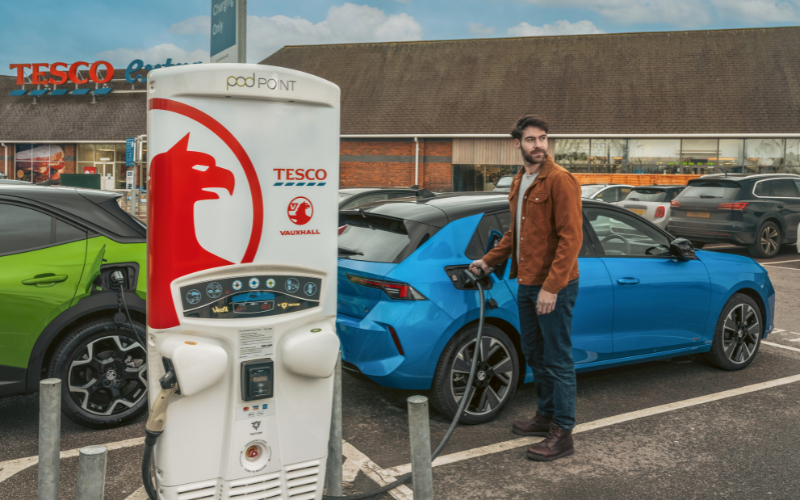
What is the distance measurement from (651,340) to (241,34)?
3600mm

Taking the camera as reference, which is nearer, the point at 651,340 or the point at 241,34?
the point at 241,34

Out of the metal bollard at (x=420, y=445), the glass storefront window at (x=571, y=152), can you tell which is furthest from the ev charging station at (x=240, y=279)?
the glass storefront window at (x=571, y=152)

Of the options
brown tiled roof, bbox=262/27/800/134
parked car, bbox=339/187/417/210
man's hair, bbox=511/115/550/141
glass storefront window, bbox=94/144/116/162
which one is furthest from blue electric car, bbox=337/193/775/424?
glass storefront window, bbox=94/144/116/162

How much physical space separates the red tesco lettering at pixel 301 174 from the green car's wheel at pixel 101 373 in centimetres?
192

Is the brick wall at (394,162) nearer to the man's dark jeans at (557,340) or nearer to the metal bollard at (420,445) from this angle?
the man's dark jeans at (557,340)

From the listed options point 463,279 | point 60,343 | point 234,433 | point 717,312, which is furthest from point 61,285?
point 717,312

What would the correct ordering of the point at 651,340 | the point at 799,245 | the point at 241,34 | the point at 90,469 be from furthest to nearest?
the point at 799,245 < the point at 651,340 < the point at 241,34 < the point at 90,469

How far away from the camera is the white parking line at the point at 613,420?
392 cm

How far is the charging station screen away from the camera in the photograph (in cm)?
277

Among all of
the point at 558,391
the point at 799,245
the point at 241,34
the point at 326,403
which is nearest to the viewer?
the point at 326,403

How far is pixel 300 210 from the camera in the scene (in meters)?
2.96

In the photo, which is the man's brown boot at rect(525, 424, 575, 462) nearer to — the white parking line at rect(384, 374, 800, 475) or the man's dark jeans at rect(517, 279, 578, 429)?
the man's dark jeans at rect(517, 279, 578, 429)

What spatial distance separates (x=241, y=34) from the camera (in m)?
4.20

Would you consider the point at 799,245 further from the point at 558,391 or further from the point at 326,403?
the point at 326,403
